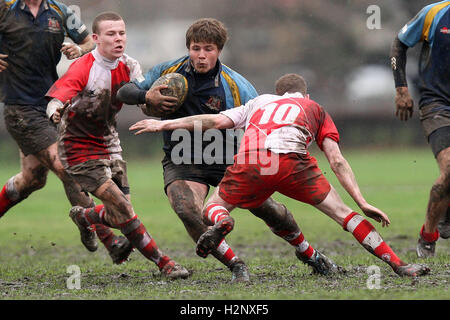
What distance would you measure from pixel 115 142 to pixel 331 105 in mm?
18605

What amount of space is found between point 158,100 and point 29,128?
73.3 inches

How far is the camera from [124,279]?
6605 millimetres

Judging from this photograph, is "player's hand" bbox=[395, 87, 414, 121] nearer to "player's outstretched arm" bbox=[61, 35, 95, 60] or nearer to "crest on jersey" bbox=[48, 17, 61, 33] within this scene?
"player's outstretched arm" bbox=[61, 35, 95, 60]

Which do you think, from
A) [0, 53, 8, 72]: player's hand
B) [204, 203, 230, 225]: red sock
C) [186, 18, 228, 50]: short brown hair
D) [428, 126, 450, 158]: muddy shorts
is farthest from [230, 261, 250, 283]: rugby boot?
[0, 53, 8, 72]: player's hand

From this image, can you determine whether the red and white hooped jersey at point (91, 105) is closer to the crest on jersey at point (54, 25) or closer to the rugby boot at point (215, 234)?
the crest on jersey at point (54, 25)

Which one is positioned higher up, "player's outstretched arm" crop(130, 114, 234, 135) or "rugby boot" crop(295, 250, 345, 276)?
"player's outstretched arm" crop(130, 114, 234, 135)

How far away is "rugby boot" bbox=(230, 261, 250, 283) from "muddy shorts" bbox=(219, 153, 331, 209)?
2.05ft

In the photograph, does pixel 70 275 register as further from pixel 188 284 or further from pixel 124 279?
pixel 188 284

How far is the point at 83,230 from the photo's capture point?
7484 millimetres

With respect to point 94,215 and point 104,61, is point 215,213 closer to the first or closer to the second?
point 94,215

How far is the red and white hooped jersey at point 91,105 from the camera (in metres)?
6.69

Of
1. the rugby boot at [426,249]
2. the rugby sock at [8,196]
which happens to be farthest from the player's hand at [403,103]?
the rugby sock at [8,196]

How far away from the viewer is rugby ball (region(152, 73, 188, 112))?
6266 millimetres

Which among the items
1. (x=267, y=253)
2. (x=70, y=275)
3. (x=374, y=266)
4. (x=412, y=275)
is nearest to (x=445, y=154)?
(x=374, y=266)
